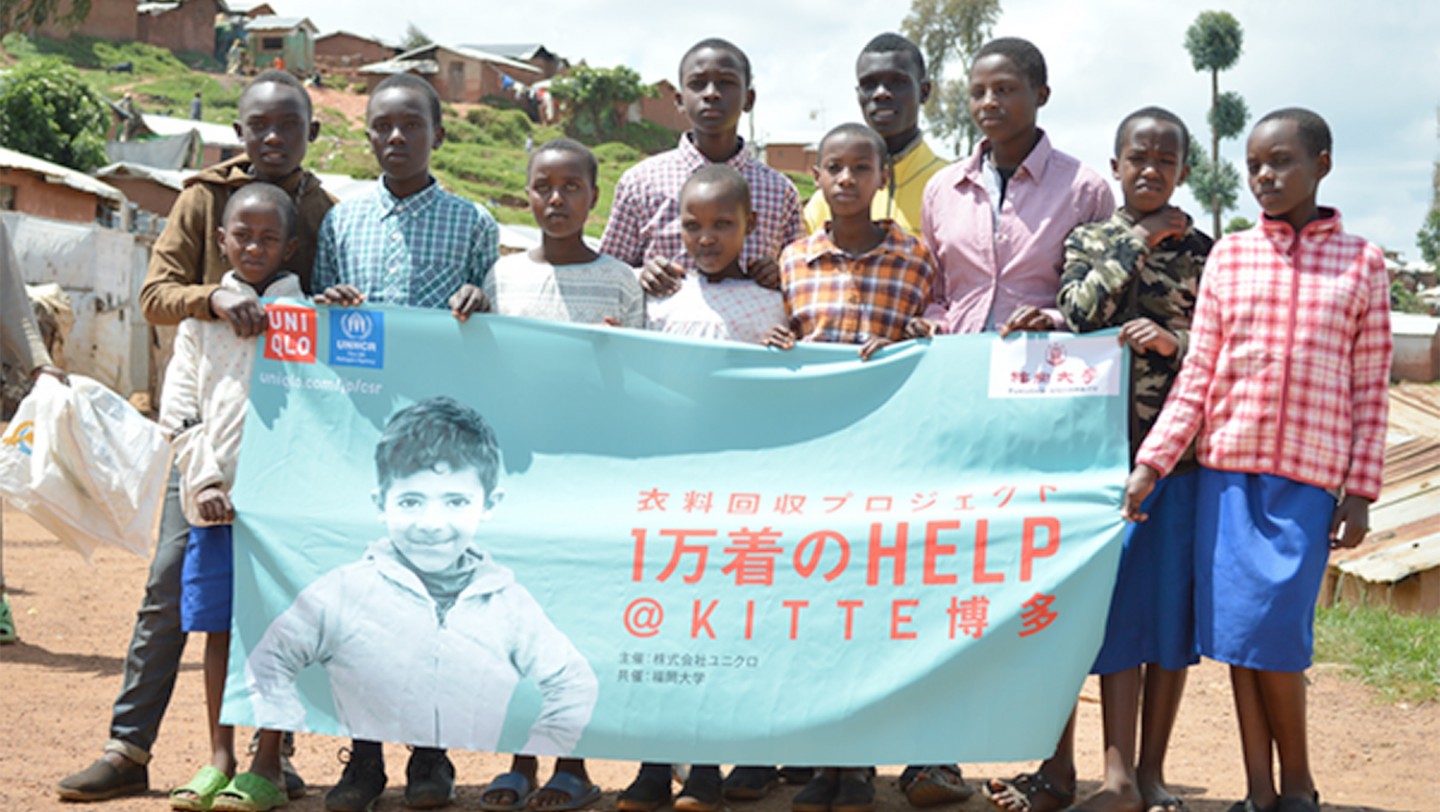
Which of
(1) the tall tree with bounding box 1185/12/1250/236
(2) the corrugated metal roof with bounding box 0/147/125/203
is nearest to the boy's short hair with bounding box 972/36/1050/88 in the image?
(2) the corrugated metal roof with bounding box 0/147/125/203

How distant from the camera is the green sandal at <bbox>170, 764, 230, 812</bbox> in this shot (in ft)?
13.1

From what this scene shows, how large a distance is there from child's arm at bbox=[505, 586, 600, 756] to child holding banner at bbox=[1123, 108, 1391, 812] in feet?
5.35

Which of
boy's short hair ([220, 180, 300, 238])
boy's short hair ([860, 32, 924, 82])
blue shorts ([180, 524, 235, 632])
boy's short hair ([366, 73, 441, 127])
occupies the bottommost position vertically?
blue shorts ([180, 524, 235, 632])

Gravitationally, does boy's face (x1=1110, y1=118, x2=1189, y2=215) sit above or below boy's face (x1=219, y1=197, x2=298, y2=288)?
above

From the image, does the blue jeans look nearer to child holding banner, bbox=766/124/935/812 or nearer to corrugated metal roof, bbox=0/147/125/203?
child holding banner, bbox=766/124/935/812

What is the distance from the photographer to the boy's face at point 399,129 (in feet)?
14.0

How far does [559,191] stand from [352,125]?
42.5m

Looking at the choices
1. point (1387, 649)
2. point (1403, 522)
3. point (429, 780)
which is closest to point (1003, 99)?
point (429, 780)

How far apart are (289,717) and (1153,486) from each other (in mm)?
2615

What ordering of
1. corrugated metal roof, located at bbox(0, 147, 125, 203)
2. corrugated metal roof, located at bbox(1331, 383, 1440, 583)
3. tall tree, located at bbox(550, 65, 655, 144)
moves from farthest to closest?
tall tree, located at bbox(550, 65, 655, 144), corrugated metal roof, located at bbox(0, 147, 125, 203), corrugated metal roof, located at bbox(1331, 383, 1440, 583)

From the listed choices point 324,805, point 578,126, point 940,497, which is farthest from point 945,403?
point 578,126

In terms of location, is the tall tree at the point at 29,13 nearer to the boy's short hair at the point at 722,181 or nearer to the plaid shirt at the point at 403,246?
the plaid shirt at the point at 403,246

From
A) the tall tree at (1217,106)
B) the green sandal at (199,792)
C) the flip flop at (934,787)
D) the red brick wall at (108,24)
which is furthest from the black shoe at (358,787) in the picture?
the red brick wall at (108,24)

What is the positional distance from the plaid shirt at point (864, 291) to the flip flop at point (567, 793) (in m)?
1.56
